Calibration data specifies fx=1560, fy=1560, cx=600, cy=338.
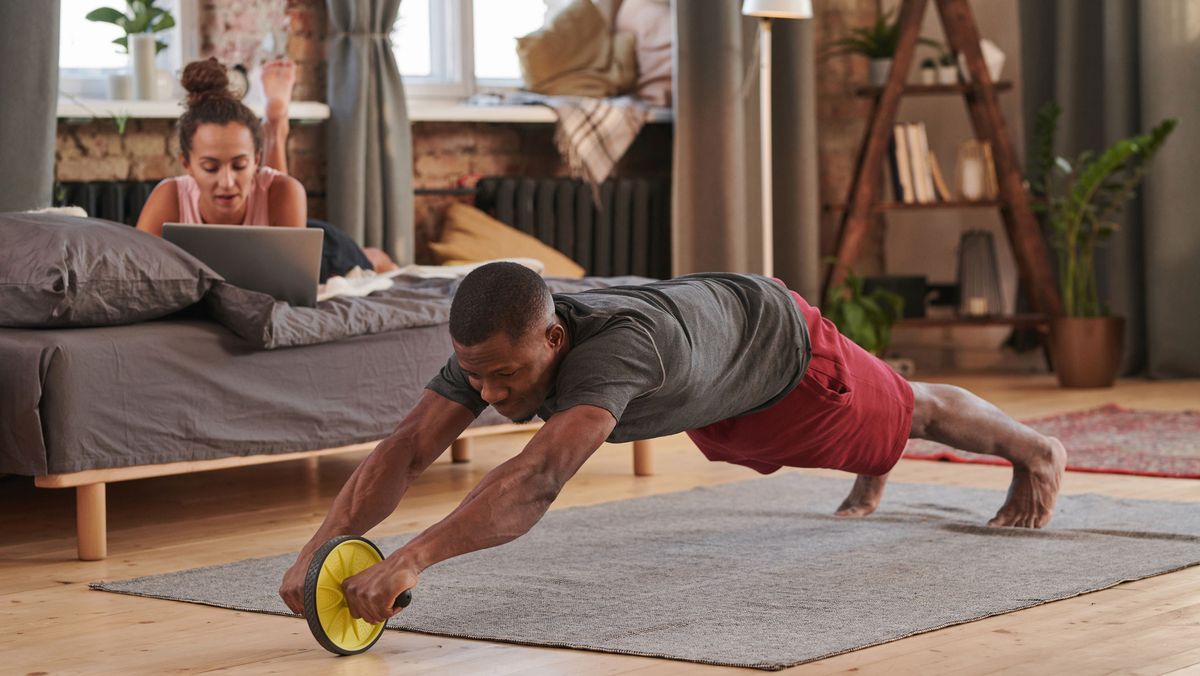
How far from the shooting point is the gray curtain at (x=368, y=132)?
5285 millimetres

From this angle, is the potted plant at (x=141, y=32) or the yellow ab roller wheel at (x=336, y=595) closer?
the yellow ab roller wheel at (x=336, y=595)

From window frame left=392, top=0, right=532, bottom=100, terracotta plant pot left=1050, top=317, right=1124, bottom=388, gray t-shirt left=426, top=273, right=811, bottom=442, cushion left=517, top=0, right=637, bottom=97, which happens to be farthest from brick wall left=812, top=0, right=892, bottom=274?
gray t-shirt left=426, top=273, right=811, bottom=442

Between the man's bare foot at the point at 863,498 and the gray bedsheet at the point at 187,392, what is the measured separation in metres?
0.96

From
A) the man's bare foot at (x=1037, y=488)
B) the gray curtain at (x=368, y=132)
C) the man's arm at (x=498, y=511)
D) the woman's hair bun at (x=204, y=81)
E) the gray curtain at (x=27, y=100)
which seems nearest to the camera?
the man's arm at (x=498, y=511)

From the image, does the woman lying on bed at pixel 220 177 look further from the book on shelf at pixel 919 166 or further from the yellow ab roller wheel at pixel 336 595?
the book on shelf at pixel 919 166

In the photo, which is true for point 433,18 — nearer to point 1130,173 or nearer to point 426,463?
point 1130,173

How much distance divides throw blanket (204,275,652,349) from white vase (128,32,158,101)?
68.0 inches

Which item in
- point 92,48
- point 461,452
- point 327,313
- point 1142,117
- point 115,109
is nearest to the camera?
point 327,313

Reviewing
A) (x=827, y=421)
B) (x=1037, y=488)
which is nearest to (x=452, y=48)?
(x=1037, y=488)

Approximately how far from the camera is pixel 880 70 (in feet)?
20.1

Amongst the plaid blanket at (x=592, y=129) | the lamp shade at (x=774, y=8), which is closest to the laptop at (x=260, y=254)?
the lamp shade at (x=774, y=8)

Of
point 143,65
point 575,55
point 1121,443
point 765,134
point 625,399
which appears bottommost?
point 1121,443

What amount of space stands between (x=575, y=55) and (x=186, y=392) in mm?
3375

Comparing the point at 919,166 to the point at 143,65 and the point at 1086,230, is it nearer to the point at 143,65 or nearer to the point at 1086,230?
the point at 1086,230
